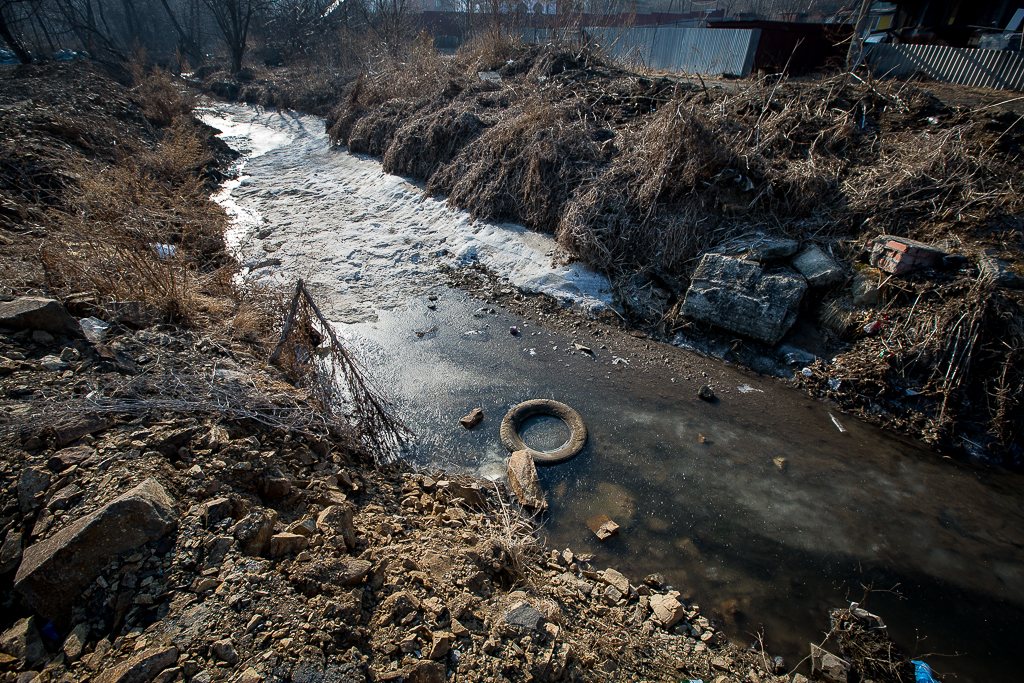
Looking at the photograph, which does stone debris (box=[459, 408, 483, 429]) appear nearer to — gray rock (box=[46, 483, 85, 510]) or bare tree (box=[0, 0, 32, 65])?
gray rock (box=[46, 483, 85, 510])

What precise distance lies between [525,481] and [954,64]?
11.3 metres

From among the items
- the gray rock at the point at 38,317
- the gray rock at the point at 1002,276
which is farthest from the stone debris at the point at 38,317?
the gray rock at the point at 1002,276

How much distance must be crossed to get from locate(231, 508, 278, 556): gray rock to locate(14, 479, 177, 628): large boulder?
0.89 ft

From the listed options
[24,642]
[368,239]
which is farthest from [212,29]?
[24,642]

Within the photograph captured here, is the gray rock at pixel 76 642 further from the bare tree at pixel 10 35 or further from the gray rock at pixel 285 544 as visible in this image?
the bare tree at pixel 10 35

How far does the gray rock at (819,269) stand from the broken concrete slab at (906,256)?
0.39m

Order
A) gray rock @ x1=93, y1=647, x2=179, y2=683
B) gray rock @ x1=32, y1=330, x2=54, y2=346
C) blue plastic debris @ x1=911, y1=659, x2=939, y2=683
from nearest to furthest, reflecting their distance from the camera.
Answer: gray rock @ x1=93, y1=647, x2=179, y2=683 < blue plastic debris @ x1=911, y1=659, x2=939, y2=683 < gray rock @ x1=32, y1=330, x2=54, y2=346

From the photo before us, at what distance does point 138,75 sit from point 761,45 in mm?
18837

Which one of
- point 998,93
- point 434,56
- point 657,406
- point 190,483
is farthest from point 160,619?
point 434,56

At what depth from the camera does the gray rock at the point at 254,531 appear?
2.07m

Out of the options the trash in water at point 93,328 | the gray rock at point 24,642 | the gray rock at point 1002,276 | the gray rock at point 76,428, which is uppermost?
the gray rock at point 1002,276

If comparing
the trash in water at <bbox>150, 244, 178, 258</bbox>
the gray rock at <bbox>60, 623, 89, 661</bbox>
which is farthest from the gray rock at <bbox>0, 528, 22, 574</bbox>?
the trash in water at <bbox>150, 244, 178, 258</bbox>

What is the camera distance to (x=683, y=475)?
358 centimetres

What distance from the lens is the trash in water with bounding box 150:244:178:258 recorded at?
14.9 ft
